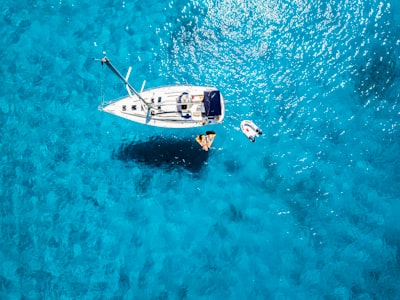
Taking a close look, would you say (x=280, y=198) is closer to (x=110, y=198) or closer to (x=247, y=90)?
(x=247, y=90)

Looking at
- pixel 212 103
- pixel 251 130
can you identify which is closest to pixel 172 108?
pixel 212 103

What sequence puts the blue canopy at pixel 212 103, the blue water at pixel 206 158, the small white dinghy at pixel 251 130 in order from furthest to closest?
1. the small white dinghy at pixel 251 130
2. the blue water at pixel 206 158
3. the blue canopy at pixel 212 103

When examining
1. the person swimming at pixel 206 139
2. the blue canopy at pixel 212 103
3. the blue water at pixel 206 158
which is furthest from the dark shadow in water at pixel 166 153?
the blue canopy at pixel 212 103

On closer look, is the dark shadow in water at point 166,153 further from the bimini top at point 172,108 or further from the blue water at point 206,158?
the bimini top at point 172,108

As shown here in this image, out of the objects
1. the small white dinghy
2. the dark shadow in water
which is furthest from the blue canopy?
the dark shadow in water

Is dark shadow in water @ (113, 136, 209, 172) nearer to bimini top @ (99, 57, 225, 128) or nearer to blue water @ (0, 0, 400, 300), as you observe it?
blue water @ (0, 0, 400, 300)

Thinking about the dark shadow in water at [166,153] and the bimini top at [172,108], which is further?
the dark shadow in water at [166,153]
